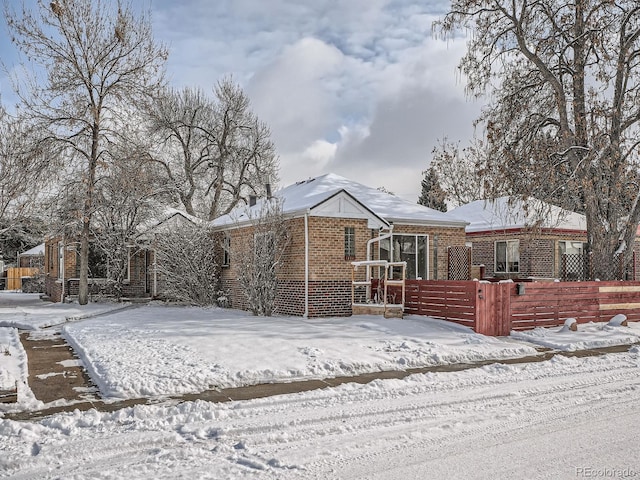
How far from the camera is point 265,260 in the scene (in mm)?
15750

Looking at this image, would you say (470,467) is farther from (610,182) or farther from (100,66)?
(100,66)

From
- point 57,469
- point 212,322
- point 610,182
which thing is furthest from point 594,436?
point 610,182

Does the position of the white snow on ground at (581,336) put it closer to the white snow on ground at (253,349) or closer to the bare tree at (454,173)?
the white snow on ground at (253,349)

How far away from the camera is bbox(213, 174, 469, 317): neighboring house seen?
49.7ft

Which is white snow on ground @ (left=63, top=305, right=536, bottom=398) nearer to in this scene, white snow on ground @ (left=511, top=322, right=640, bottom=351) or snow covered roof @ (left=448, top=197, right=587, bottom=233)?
white snow on ground @ (left=511, top=322, right=640, bottom=351)

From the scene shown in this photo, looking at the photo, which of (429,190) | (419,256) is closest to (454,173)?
(429,190)

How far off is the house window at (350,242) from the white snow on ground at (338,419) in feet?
16.6

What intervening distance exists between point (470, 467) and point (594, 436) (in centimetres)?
163

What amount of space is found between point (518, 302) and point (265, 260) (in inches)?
264

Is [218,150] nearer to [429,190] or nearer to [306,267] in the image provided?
[429,190]

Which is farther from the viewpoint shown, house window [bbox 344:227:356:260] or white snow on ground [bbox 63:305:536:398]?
house window [bbox 344:227:356:260]

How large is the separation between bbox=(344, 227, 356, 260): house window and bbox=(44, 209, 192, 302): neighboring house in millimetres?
7667

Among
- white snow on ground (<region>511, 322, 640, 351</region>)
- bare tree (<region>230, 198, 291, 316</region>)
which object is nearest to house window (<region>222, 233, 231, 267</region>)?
bare tree (<region>230, 198, 291, 316</region>)

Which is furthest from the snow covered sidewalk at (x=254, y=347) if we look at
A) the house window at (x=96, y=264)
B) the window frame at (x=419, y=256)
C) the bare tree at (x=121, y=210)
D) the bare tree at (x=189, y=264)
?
the house window at (x=96, y=264)
